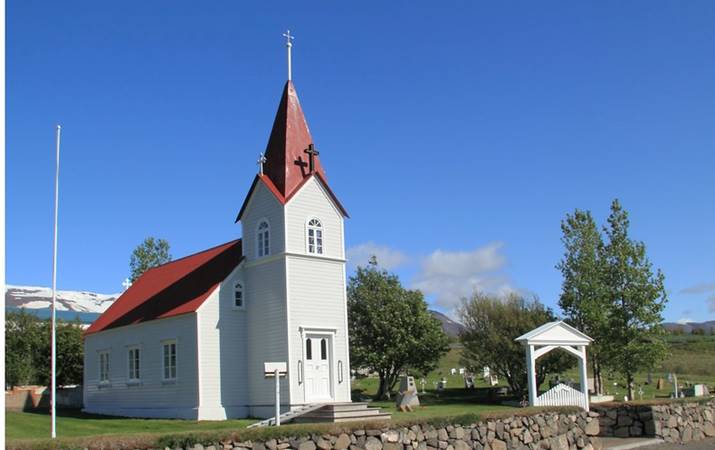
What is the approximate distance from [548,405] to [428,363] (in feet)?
72.3

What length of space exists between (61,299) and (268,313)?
5820 centimetres

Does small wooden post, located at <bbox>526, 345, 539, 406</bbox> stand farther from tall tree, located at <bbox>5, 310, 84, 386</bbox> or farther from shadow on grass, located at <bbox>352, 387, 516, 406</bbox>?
tall tree, located at <bbox>5, 310, 84, 386</bbox>

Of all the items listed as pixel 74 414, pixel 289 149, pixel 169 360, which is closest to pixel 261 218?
pixel 289 149

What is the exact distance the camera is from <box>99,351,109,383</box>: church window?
115 feet

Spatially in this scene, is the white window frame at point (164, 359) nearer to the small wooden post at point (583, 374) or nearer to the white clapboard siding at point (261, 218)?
the white clapboard siding at point (261, 218)

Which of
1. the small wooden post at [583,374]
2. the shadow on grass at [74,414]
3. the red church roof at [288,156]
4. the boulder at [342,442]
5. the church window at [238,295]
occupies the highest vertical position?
the red church roof at [288,156]

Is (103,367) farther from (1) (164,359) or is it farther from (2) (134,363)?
(1) (164,359)

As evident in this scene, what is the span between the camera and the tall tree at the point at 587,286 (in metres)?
35.0

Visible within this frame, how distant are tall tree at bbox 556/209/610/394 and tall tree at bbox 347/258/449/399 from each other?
356 inches

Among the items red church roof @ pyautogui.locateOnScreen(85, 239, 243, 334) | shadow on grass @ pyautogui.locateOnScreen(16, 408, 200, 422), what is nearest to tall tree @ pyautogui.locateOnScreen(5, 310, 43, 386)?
shadow on grass @ pyautogui.locateOnScreen(16, 408, 200, 422)

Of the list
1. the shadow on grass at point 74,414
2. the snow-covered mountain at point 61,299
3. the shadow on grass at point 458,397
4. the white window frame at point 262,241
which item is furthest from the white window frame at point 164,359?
the snow-covered mountain at point 61,299

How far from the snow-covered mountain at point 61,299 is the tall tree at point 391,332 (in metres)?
41.6

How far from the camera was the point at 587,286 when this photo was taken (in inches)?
1405

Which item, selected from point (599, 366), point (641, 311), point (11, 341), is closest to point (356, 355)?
point (599, 366)
